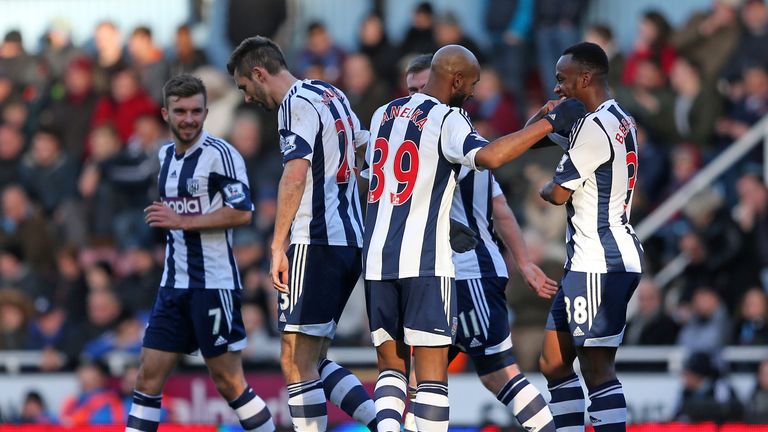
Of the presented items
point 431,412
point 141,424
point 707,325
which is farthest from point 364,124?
point 431,412

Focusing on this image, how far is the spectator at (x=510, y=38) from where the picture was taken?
1573cm

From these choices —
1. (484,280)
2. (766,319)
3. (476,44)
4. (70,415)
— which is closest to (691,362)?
(766,319)

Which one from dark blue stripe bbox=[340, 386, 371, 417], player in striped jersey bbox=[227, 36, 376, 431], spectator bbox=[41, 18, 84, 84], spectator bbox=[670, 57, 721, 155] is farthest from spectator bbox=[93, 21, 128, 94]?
dark blue stripe bbox=[340, 386, 371, 417]

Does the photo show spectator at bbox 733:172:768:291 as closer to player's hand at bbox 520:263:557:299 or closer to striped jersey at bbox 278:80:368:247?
player's hand at bbox 520:263:557:299

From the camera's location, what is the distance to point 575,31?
15734mm

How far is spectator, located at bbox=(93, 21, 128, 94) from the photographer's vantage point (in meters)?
17.1

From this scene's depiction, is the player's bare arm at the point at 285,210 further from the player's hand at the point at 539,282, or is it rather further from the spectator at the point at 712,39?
the spectator at the point at 712,39

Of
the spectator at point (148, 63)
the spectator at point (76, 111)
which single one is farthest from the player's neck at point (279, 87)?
the spectator at point (76, 111)

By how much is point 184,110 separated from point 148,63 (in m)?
7.66

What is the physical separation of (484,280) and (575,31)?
7443 millimetres

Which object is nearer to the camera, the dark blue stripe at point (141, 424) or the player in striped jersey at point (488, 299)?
the player in striped jersey at point (488, 299)

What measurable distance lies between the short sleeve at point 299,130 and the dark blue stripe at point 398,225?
2.32 ft

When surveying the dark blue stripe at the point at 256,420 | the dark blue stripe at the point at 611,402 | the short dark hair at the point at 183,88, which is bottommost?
the dark blue stripe at the point at 256,420

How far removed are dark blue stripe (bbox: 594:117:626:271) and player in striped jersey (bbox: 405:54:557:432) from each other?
0.49 metres
